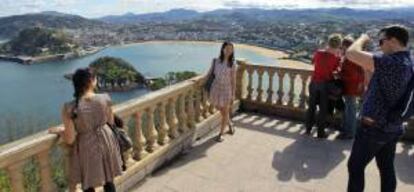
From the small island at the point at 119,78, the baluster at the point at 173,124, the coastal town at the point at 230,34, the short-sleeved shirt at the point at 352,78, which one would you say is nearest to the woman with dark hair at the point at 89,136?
the baluster at the point at 173,124

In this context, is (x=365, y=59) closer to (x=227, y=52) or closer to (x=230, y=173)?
(x=230, y=173)

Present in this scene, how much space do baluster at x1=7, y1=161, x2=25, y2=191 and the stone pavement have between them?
5.25ft

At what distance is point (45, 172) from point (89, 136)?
0.53 meters

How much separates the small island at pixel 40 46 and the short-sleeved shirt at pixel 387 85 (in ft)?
417

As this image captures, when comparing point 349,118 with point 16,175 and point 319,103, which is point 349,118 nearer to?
point 319,103

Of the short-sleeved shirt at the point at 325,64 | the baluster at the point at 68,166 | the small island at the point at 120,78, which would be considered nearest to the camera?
the baluster at the point at 68,166

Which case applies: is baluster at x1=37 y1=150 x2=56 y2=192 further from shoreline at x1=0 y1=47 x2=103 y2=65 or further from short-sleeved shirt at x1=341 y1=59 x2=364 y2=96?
shoreline at x1=0 y1=47 x2=103 y2=65

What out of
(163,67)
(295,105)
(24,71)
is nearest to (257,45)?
(163,67)

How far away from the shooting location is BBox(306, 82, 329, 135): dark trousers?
19.8ft

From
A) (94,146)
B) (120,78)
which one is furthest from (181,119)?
(120,78)

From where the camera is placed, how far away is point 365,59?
9.88ft

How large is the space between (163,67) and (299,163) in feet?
308

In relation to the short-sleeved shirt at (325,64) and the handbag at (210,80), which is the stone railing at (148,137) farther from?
the short-sleeved shirt at (325,64)

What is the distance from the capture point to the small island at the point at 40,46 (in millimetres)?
126250
